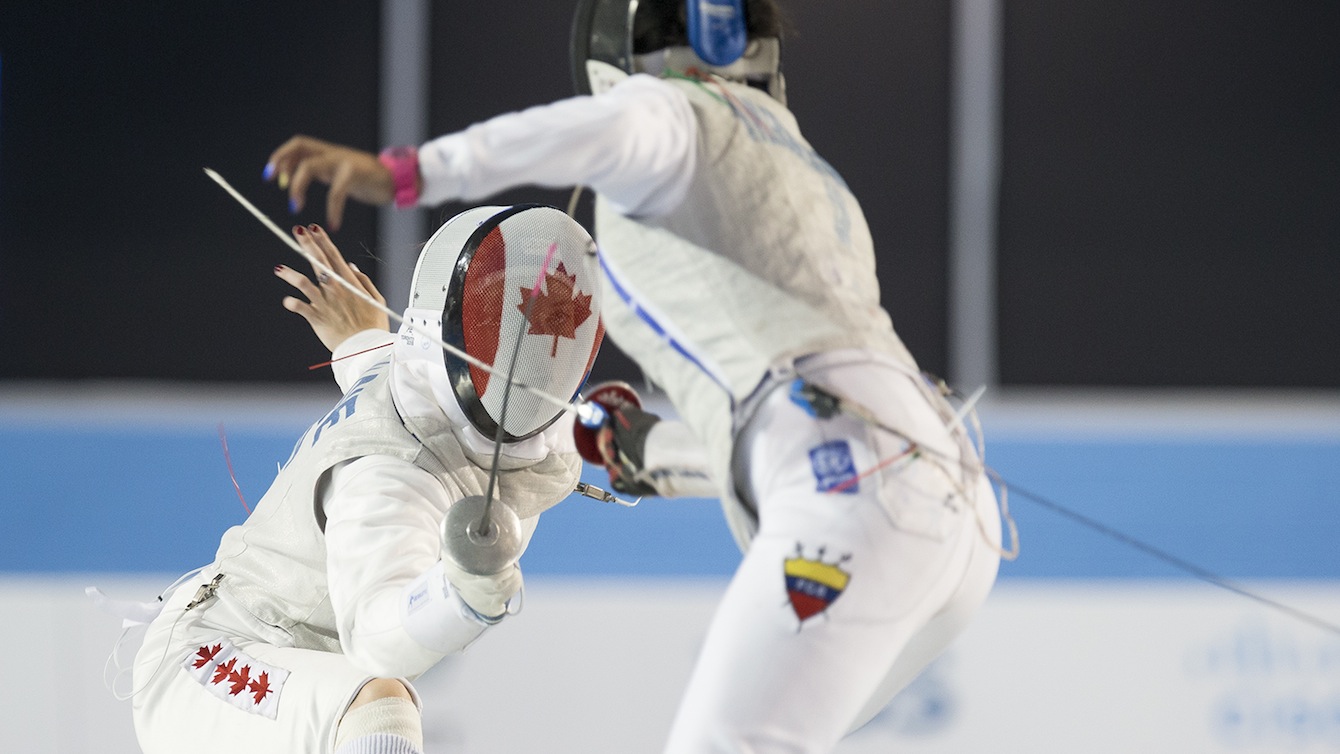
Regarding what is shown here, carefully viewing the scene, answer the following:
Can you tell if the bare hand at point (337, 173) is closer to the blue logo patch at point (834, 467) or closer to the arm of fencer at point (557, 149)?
the arm of fencer at point (557, 149)

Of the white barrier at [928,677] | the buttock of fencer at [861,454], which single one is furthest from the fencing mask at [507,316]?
the white barrier at [928,677]

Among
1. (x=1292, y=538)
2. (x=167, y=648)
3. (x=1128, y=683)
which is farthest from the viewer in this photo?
(x=1292, y=538)

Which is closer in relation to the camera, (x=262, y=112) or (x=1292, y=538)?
(x=1292, y=538)

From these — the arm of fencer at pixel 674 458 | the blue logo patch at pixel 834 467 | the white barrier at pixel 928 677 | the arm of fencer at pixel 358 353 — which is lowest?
the white barrier at pixel 928 677

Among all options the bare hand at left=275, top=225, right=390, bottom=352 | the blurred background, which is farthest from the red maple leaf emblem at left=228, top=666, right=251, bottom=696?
the blurred background

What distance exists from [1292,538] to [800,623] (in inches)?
124

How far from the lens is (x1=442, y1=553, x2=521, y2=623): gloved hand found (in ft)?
5.12

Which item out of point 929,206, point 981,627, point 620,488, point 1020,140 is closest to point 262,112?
point 929,206

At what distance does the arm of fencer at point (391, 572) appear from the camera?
1.61 metres

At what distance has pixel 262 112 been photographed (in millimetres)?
5281

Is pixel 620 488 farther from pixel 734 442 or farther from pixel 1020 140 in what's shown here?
pixel 1020 140

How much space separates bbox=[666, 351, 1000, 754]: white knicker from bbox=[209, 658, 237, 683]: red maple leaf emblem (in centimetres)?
85

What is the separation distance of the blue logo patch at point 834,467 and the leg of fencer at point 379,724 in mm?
756

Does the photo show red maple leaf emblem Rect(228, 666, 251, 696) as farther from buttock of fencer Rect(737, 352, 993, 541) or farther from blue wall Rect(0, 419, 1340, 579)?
blue wall Rect(0, 419, 1340, 579)
